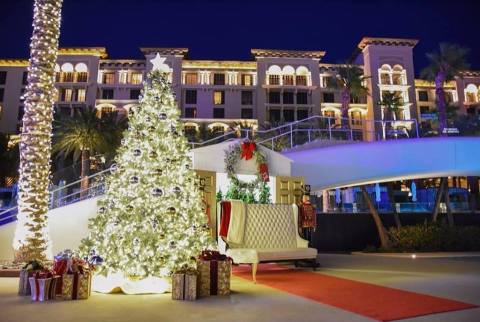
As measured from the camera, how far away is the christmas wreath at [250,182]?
35.1 feet

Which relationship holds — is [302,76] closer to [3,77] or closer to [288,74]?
[288,74]

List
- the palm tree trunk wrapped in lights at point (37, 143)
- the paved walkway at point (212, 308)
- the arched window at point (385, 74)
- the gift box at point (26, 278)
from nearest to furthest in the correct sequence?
the paved walkway at point (212, 308) → the gift box at point (26, 278) → the palm tree trunk wrapped in lights at point (37, 143) → the arched window at point (385, 74)

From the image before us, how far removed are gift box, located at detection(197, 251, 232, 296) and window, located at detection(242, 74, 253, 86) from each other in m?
35.1

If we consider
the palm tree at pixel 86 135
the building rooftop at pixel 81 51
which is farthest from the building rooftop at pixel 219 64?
the palm tree at pixel 86 135

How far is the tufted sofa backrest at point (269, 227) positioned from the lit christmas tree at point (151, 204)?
2.01 m

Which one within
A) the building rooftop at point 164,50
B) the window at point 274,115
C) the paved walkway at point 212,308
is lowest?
the paved walkway at point 212,308

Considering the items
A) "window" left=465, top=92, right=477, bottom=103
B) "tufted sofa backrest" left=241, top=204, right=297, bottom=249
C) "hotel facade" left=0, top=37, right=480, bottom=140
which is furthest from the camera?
"window" left=465, top=92, right=477, bottom=103

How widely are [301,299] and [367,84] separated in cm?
3616

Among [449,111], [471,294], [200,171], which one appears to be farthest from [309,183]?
[449,111]

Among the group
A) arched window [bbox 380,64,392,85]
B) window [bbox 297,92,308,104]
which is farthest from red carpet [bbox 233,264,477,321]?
arched window [bbox 380,64,392,85]

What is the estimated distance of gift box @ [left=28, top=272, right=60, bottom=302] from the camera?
200 inches

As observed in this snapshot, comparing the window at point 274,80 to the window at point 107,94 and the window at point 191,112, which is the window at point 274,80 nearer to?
the window at point 191,112

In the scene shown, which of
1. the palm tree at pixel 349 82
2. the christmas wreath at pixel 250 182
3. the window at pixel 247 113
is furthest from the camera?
the window at pixel 247 113

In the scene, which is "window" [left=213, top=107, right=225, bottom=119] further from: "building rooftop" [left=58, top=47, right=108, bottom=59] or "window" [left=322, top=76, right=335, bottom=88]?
"building rooftop" [left=58, top=47, right=108, bottom=59]
